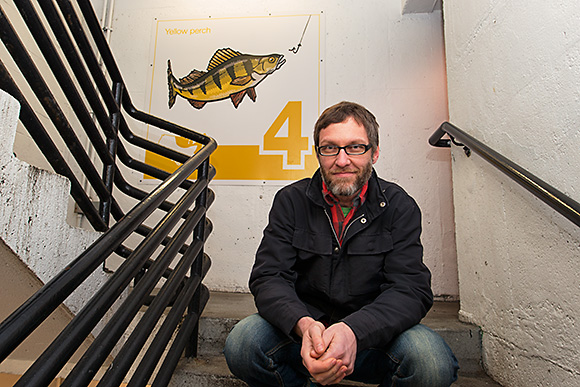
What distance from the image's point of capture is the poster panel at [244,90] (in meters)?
2.58

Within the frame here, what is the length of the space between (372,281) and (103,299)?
2.36ft

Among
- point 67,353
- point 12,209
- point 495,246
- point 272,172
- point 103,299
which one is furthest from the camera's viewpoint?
point 272,172

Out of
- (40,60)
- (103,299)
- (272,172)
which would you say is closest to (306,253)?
(103,299)

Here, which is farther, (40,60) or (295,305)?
(40,60)

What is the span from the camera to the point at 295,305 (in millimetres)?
1038

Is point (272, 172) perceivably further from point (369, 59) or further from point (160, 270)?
point (160, 270)

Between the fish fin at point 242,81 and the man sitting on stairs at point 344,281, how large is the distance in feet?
5.10

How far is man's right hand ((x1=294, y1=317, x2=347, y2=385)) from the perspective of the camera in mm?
886

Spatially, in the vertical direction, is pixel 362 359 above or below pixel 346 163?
below

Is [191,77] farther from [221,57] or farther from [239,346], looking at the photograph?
[239,346]

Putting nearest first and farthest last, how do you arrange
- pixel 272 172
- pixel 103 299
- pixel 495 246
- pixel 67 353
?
pixel 67 353
pixel 103 299
pixel 495 246
pixel 272 172

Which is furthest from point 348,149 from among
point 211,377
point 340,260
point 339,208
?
point 211,377

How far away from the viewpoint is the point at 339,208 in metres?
1.24

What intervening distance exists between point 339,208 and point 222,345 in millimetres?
784
